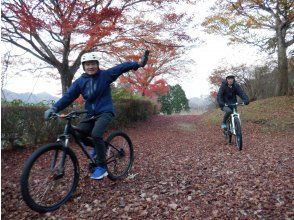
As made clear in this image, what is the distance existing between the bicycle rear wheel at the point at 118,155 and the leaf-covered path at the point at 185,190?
171 mm

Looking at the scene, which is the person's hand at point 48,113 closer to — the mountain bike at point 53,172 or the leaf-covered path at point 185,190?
the mountain bike at point 53,172

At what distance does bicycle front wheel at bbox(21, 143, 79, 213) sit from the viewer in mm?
3617

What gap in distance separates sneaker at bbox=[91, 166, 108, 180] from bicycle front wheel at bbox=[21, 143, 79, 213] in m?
0.28

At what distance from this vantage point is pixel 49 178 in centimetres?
398

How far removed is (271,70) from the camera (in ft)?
85.5

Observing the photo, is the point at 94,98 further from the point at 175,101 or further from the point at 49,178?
the point at 175,101

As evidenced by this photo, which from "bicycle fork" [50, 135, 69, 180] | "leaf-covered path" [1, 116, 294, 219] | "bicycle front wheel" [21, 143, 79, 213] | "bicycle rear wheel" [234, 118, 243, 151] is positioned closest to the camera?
"bicycle front wheel" [21, 143, 79, 213]

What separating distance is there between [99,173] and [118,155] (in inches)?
30.2

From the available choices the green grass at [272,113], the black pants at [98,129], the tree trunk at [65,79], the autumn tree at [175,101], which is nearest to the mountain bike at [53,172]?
the black pants at [98,129]

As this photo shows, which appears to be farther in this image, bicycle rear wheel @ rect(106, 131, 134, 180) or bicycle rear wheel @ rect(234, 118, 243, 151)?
bicycle rear wheel @ rect(234, 118, 243, 151)

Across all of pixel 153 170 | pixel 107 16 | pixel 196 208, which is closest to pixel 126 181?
pixel 153 170

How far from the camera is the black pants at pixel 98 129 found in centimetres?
433

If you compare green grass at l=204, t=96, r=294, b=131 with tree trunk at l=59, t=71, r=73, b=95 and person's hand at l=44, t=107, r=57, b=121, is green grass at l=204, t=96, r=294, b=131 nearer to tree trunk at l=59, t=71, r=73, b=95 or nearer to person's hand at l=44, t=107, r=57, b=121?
tree trunk at l=59, t=71, r=73, b=95

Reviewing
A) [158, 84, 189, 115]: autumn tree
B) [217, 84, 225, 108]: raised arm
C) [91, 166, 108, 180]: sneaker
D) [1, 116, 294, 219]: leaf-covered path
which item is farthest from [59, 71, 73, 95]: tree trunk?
[158, 84, 189, 115]: autumn tree
